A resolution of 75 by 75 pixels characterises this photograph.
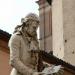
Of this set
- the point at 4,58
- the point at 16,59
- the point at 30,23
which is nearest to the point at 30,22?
the point at 30,23

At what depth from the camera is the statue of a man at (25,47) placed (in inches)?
250

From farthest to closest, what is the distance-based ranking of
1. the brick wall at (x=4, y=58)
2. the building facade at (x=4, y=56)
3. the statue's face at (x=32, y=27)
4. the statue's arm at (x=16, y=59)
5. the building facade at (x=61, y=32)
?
1. the building facade at (x=61, y=32)
2. the brick wall at (x=4, y=58)
3. the building facade at (x=4, y=56)
4. the statue's face at (x=32, y=27)
5. the statue's arm at (x=16, y=59)

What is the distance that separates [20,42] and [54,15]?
18.9m

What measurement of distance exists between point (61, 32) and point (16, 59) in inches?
679

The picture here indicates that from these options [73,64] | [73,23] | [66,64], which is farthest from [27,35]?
[73,23]

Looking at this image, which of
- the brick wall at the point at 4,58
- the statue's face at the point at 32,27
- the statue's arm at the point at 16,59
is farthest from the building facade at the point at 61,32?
the statue's arm at the point at 16,59

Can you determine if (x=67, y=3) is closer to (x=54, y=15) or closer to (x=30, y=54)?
(x=54, y=15)

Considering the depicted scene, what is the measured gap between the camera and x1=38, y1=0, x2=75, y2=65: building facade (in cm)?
2277

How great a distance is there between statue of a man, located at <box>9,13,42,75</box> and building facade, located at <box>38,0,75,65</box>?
1555cm

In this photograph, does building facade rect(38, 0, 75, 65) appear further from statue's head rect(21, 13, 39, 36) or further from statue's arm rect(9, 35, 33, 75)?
statue's arm rect(9, 35, 33, 75)

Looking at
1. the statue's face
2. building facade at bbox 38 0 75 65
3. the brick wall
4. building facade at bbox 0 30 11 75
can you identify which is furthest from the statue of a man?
building facade at bbox 38 0 75 65

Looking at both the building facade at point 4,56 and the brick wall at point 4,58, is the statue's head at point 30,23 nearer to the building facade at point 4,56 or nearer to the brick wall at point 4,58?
Result: the building facade at point 4,56

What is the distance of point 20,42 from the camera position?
6.54m

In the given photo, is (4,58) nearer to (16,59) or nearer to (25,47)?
(25,47)
